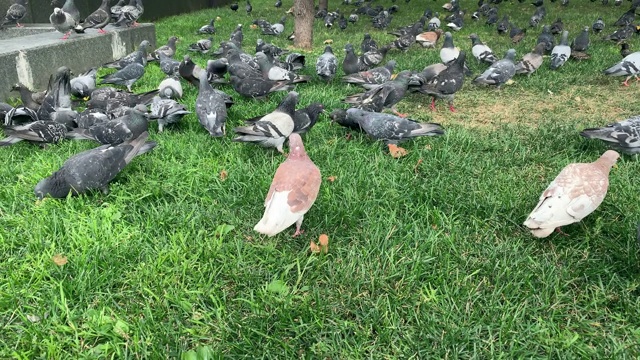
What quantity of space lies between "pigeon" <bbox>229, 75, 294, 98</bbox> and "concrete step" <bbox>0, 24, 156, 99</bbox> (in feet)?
11.2

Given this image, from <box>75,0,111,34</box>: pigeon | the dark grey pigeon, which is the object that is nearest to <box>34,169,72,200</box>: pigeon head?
the dark grey pigeon

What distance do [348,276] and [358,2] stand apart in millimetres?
18350

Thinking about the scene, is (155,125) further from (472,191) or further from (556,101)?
(556,101)

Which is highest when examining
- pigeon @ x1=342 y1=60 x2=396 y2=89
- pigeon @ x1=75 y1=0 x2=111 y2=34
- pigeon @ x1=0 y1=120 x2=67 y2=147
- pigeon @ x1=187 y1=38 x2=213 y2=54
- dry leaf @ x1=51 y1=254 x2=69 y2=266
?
pigeon @ x1=75 y1=0 x2=111 y2=34

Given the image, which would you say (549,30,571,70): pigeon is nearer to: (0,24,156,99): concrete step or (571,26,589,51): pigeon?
(571,26,589,51): pigeon

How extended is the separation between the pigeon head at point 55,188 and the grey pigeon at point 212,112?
1669mm

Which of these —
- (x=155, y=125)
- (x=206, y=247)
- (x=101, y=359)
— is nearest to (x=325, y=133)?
(x=155, y=125)

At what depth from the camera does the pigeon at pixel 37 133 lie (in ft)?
15.7

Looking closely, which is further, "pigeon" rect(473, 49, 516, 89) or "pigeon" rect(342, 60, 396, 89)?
"pigeon" rect(473, 49, 516, 89)

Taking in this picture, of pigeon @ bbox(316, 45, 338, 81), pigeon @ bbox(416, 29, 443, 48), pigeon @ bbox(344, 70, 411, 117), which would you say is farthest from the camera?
pigeon @ bbox(416, 29, 443, 48)

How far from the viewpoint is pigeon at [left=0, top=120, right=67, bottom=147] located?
4785mm

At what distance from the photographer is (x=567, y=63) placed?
8.41m

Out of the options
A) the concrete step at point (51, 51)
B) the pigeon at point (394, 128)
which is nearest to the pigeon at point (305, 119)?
the pigeon at point (394, 128)

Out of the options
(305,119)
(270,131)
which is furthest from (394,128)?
(270,131)
